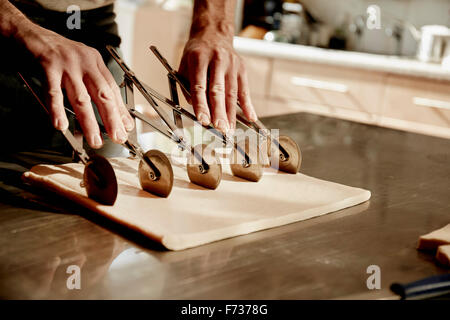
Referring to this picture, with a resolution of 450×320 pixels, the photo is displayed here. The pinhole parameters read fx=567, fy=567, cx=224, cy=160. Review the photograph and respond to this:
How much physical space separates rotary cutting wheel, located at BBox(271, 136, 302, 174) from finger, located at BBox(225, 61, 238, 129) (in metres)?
0.09

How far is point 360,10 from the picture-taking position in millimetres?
3559

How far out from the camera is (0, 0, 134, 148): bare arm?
80cm

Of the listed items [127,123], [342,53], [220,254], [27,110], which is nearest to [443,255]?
[220,254]

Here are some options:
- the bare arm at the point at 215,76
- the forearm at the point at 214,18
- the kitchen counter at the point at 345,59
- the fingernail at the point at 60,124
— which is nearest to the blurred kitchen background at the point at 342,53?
the kitchen counter at the point at 345,59

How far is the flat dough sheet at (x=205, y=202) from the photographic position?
701 millimetres

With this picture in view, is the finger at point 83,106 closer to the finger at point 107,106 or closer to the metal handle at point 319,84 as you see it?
the finger at point 107,106

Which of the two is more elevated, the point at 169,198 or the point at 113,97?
the point at 113,97

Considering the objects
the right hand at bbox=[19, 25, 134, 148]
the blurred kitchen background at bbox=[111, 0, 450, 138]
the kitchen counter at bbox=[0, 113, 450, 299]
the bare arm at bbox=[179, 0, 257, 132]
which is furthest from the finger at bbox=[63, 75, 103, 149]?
the blurred kitchen background at bbox=[111, 0, 450, 138]

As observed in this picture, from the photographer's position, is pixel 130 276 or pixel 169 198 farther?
pixel 169 198

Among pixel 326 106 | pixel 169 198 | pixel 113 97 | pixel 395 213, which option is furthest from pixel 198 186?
pixel 326 106

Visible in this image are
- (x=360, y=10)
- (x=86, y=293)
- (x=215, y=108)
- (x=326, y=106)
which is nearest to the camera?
(x=86, y=293)

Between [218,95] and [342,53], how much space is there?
2.30m

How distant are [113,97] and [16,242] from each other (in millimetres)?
265

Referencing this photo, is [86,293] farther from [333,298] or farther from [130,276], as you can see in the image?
[333,298]
